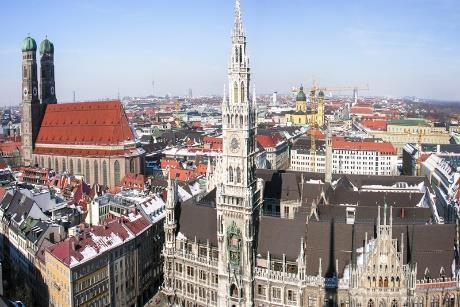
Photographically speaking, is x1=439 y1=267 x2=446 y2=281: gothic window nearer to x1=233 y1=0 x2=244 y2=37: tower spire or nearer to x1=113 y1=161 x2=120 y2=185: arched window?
x1=233 y1=0 x2=244 y2=37: tower spire

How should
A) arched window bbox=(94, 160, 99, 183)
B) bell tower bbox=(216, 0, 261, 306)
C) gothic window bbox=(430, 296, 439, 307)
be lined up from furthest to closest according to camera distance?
1. arched window bbox=(94, 160, 99, 183)
2. bell tower bbox=(216, 0, 261, 306)
3. gothic window bbox=(430, 296, 439, 307)

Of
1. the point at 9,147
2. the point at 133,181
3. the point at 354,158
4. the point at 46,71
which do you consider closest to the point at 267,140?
the point at 354,158

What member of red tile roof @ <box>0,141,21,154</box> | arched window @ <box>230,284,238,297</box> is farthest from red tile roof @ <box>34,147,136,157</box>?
arched window @ <box>230,284,238,297</box>

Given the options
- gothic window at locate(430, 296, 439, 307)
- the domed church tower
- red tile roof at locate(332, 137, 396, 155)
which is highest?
the domed church tower

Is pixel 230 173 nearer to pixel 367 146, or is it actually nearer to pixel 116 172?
pixel 116 172

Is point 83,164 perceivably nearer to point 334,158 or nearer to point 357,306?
point 334,158

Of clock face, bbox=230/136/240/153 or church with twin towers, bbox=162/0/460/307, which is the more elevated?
clock face, bbox=230/136/240/153

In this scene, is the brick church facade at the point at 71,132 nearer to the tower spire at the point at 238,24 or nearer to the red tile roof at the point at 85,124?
the red tile roof at the point at 85,124

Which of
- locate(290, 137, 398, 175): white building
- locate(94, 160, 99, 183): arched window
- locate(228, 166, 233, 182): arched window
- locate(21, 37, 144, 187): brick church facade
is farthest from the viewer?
locate(290, 137, 398, 175): white building
